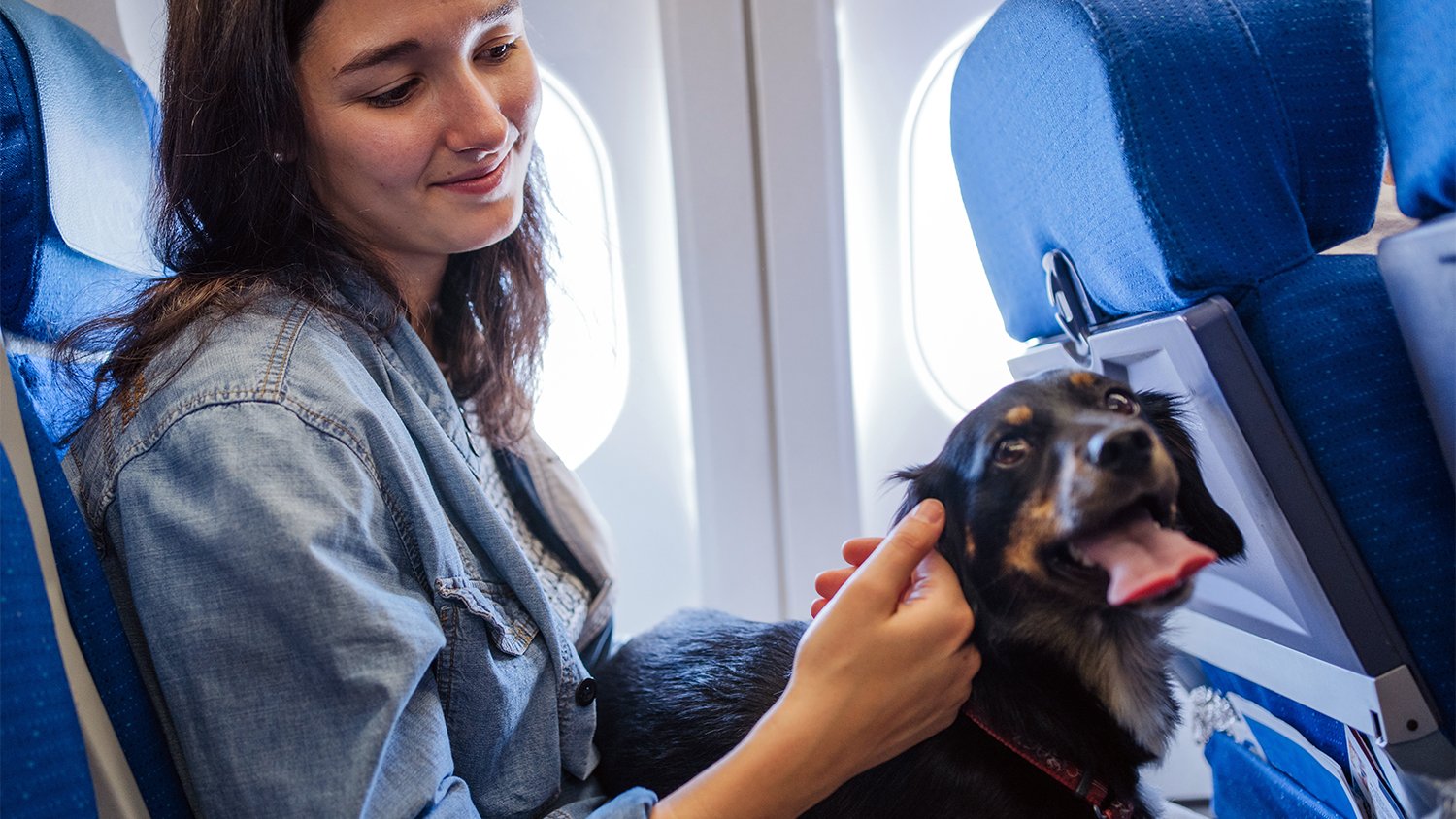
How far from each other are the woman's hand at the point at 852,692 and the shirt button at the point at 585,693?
0.73 feet

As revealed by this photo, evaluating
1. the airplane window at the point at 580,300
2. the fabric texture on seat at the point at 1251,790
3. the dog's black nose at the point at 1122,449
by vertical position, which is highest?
the airplane window at the point at 580,300

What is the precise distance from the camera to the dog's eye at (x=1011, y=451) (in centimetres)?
88

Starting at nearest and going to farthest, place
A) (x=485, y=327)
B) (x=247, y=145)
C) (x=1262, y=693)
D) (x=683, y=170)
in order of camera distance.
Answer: (x=247, y=145) < (x=1262, y=693) < (x=485, y=327) < (x=683, y=170)

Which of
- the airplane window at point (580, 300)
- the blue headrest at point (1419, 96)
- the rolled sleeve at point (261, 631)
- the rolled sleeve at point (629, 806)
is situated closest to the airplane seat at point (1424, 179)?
the blue headrest at point (1419, 96)

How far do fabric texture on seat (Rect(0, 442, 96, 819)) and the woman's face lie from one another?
0.44 metres

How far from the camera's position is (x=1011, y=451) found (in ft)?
2.93

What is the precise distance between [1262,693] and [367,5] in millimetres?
1209

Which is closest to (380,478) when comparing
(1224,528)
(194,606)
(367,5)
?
(194,606)

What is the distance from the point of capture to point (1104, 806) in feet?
2.96

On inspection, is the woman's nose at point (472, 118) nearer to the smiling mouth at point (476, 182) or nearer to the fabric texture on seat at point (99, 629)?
the smiling mouth at point (476, 182)

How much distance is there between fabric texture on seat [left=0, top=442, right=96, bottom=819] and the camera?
2.10 ft

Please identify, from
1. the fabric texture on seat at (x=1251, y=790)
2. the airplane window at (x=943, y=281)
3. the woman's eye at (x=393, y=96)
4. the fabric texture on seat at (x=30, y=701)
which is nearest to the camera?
the fabric texture on seat at (x=30, y=701)

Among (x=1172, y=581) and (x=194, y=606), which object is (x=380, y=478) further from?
(x=1172, y=581)

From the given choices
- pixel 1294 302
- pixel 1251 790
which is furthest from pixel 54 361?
pixel 1251 790
